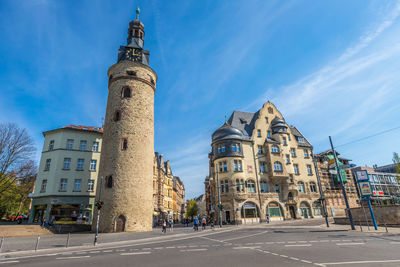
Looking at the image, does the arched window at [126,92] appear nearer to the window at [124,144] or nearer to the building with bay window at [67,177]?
the window at [124,144]

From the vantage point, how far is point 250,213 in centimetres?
3584

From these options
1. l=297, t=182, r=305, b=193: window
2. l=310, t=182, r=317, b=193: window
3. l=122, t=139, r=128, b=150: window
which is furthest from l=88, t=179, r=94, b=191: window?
l=310, t=182, r=317, b=193: window

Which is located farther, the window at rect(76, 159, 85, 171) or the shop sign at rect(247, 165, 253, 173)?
the shop sign at rect(247, 165, 253, 173)

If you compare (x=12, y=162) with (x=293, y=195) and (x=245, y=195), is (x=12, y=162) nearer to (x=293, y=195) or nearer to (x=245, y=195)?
(x=245, y=195)

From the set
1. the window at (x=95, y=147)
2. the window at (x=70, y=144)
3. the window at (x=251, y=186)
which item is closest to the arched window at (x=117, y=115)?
the window at (x=95, y=147)

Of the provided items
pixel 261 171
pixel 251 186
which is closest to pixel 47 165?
pixel 251 186

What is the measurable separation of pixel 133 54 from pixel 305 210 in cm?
4031

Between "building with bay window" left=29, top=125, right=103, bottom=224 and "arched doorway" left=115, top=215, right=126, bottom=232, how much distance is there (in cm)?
856

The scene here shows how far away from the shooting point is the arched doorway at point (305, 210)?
132 feet

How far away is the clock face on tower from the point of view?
32.6m

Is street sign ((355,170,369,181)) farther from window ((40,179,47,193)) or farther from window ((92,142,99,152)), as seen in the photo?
window ((40,179,47,193))

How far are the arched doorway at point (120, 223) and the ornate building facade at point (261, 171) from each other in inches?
565

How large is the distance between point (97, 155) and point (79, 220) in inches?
403

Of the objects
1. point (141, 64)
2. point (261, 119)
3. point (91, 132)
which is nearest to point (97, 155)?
point (91, 132)
